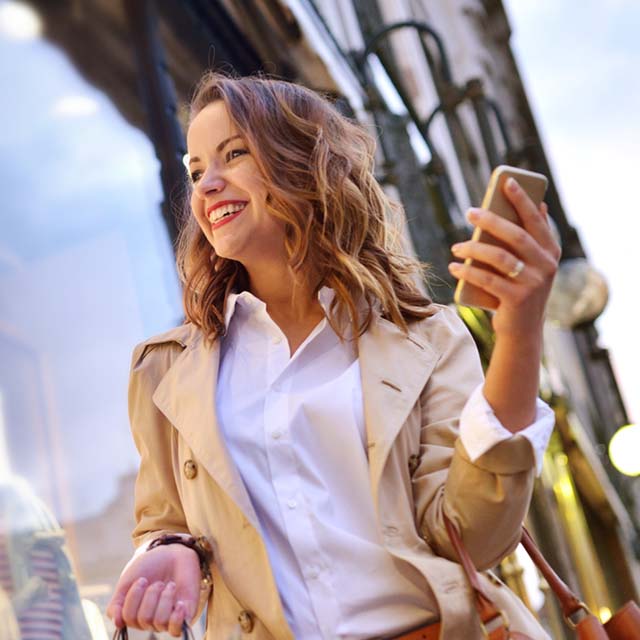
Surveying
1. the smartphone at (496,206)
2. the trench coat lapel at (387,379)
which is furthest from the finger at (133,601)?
the smartphone at (496,206)

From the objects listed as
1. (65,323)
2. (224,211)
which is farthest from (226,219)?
(65,323)

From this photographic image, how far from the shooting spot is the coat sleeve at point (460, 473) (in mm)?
1713

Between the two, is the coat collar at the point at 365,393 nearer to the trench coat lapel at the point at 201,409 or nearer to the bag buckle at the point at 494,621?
the trench coat lapel at the point at 201,409

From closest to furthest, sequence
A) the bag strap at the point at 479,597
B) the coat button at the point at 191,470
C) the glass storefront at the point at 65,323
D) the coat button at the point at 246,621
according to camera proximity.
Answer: the bag strap at the point at 479,597 → the coat button at the point at 246,621 → the coat button at the point at 191,470 → the glass storefront at the point at 65,323

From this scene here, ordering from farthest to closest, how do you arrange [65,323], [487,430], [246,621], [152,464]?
[65,323], [152,464], [246,621], [487,430]

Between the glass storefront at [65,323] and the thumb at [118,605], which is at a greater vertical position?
the glass storefront at [65,323]

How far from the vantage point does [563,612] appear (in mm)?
1811

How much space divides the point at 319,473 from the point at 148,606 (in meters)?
0.40

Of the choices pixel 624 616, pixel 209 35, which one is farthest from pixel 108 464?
pixel 209 35

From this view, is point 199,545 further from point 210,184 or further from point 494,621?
point 210,184

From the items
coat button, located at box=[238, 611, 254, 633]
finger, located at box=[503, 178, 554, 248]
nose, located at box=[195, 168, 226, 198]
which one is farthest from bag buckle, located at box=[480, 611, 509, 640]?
nose, located at box=[195, 168, 226, 198]

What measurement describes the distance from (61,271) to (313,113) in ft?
4.14

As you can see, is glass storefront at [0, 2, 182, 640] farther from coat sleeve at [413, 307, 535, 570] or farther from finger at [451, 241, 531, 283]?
finger at [451, 241, 531, 283]

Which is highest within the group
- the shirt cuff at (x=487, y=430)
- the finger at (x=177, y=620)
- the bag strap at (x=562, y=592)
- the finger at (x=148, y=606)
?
the shirt cuff at (x=487, y=430)
